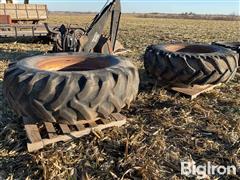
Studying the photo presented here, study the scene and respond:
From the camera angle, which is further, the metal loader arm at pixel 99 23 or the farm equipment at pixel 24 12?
the farm equipment at pixel 24 12

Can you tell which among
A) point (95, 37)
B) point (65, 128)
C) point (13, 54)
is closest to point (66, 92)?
point (65, 128)

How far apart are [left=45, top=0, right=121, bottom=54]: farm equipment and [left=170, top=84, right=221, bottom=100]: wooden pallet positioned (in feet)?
8.42

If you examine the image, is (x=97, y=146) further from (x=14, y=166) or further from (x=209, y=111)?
(x=209, y=111)

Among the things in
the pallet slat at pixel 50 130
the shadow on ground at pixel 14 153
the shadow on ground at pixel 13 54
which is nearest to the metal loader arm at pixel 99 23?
the shadow on ground at pixel 13 54

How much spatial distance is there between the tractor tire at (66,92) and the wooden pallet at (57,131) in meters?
0.11

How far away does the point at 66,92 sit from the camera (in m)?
3.11

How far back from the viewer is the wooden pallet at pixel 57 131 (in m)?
3.13

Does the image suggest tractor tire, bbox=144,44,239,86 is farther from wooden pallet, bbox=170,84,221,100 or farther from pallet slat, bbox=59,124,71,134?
pallet slat, bbox=59,124,71,134

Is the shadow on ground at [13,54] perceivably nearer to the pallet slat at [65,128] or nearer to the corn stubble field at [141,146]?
the corn stubble field at [141,146]

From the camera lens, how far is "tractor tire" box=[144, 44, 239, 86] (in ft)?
15.7

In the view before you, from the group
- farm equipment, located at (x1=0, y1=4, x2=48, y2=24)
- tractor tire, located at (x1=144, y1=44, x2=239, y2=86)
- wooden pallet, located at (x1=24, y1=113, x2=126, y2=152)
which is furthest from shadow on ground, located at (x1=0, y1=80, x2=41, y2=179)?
farm equipment, located at (x1=0, y1=4, x2=48, y2=24)

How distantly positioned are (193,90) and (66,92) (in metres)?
2.51

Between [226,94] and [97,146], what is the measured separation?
2.76 m

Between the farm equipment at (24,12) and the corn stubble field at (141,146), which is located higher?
the farm equipment at (24,12)
